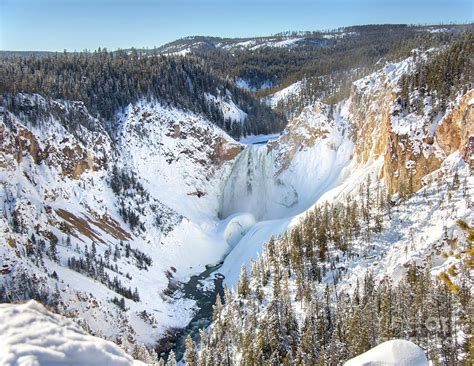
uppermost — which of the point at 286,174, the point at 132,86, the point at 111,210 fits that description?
the point at 132,86

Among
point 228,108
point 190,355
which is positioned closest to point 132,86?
point 228,108

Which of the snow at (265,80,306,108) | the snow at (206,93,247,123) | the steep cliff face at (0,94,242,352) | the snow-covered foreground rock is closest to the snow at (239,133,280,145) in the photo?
the snow at (206,93,247,123)

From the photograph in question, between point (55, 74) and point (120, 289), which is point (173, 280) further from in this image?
point (55, 74)

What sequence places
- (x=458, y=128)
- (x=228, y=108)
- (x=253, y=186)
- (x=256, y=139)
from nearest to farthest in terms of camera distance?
(x=458, y=128), (x=253, y=186), (x=256, y=139), (x=228, y=108)

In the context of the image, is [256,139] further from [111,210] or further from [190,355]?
[190,355]

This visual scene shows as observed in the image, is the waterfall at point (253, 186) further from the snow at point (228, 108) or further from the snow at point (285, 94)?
the snow at point (285, 94)

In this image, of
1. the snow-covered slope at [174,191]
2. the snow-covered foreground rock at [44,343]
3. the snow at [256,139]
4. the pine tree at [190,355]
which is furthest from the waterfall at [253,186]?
the snow-covered foreground rock at [44,343]
